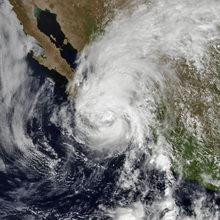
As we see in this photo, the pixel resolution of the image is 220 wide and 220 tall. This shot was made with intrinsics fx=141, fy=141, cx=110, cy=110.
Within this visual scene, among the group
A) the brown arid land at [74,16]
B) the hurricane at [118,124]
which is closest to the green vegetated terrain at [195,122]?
the hurricane at [118,124]

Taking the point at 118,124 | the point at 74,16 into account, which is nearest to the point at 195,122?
the point at 118,124

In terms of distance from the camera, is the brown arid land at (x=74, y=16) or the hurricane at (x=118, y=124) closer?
the hurricane at (x=118, y=124)

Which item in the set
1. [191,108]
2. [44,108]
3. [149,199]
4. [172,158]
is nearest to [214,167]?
[172,158]

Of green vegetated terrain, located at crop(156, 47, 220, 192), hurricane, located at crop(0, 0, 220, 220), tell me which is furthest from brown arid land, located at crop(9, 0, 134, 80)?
green vegetated terrain, located at crop(156, 47, 220, 192)

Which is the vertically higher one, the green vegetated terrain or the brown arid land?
the brown arid land

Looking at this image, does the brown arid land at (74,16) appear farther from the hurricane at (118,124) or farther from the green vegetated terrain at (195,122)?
the green vegetated terrain at (195,122)

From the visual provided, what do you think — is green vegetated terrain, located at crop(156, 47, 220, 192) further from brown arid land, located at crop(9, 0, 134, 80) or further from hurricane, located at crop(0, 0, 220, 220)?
brown arid land, located at crop(9, 0, 134, 80)

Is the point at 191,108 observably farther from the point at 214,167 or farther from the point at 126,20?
the point at 126,20

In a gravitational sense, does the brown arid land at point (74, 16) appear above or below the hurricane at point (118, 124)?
above
